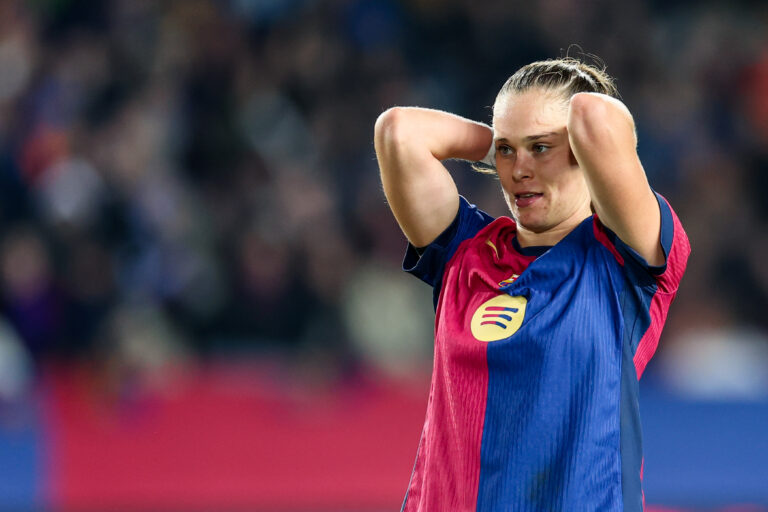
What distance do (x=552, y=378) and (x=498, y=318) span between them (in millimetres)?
152

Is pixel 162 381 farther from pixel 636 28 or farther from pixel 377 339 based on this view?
pixel 636 28

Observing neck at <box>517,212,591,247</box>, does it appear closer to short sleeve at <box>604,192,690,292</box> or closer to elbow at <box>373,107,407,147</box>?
short sleeve at <box>604,192,690,292</box>

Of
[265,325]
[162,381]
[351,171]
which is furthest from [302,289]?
[351,171]

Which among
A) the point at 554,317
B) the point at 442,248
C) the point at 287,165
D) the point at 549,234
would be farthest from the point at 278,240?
the point at 554,317

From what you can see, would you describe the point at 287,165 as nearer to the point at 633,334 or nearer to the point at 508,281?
the point at 508,281

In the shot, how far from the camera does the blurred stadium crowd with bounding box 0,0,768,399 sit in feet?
17.0

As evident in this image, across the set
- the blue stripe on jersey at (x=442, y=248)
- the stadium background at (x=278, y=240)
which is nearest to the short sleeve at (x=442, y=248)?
the blue stripe on jersey at (x=442, y=248)

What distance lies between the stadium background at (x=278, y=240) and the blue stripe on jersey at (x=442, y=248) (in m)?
2.90

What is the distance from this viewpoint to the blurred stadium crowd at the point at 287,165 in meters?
5.19

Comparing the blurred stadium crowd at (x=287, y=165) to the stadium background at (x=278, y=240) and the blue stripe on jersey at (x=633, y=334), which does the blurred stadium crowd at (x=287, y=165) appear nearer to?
the stadium background at (x=278, y=240)

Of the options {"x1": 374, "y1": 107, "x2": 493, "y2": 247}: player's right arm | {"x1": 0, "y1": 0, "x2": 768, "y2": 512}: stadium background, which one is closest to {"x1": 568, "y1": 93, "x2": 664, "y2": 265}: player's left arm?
{"x1": 374, "y1": 107, "x2": 493, "y2": 247}: player's right arm

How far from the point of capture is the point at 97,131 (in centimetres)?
600

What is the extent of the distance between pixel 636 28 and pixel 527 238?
551cm

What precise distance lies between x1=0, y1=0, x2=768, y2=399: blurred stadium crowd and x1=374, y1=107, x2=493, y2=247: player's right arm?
9.79 ft
